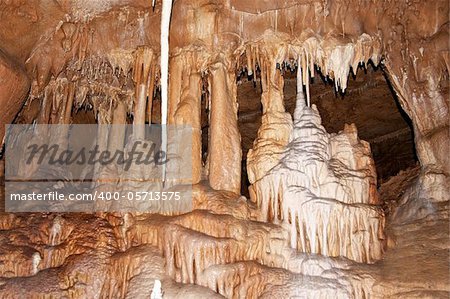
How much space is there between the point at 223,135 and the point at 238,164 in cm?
55

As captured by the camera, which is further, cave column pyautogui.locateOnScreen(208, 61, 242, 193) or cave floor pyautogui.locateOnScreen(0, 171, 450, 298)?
cave column pyautogui.locateOnScreen(208, 61, 242, 193)

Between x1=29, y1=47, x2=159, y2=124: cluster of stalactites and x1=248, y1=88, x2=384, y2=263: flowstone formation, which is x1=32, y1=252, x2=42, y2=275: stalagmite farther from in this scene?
x1=248, y1=88, x2=384, y2=263: flowstone formation

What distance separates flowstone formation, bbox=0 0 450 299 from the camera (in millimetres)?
6352

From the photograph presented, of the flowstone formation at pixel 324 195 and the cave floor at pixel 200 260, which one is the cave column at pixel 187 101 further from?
the flowstone formation at pixel 324 195

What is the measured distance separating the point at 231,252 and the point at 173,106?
9.85 ft

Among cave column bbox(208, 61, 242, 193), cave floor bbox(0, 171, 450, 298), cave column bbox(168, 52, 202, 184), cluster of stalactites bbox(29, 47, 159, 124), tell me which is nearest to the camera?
cave floor bbox(0, 171, 450, 298)

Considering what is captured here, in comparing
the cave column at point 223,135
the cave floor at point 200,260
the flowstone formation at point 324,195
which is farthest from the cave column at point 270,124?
the cave floor at point 200,260

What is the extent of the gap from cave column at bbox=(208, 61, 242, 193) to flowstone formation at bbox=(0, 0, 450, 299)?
0.08ft

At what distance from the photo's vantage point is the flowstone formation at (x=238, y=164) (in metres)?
6.35

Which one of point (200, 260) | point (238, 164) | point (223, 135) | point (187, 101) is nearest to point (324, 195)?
point (238, 164)

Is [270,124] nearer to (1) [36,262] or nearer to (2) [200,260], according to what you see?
(2) [200,260]

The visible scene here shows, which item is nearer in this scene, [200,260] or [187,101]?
[200,260]

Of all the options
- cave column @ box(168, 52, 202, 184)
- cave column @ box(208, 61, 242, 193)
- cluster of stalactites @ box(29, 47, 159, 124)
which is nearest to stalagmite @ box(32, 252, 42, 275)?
cave column @ box(168, 52, 202, 184)

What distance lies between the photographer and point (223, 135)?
786cm
